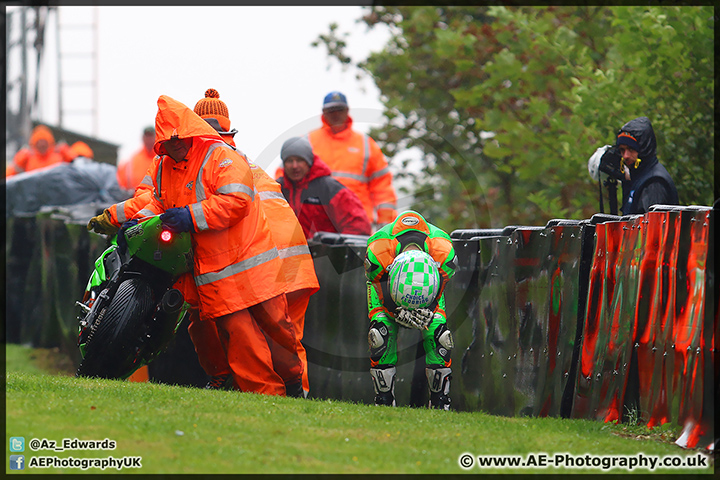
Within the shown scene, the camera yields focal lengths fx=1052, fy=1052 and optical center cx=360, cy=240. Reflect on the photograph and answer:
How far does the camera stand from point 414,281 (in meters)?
7.80

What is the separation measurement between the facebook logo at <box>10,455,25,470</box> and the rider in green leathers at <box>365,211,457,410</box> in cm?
357

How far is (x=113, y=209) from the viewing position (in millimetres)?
8820

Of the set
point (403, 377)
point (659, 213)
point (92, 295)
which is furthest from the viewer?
point (403, 377)

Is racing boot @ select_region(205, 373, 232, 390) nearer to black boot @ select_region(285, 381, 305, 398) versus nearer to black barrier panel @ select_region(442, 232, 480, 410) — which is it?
black boot @ select_region(285, 381, 305, 398)

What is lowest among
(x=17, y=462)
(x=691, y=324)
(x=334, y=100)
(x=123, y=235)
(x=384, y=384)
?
(x=384, y=384)

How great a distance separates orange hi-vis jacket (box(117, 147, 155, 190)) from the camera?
19.1 m

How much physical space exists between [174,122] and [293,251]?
1.74 metres

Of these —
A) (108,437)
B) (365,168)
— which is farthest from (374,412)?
(365,168)

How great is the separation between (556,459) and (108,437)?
7.64 ft

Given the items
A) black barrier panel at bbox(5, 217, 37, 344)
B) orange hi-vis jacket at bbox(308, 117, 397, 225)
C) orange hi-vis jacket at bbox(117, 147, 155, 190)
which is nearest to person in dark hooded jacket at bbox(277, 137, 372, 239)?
orange hi-vis jacket at bbox(308, 117, 397, 225)

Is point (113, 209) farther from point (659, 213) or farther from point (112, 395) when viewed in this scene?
point (659, 213)

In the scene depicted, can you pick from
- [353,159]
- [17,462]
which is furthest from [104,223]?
[353,159]

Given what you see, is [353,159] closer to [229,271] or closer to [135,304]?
[229,271]

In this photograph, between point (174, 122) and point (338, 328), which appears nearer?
point (174, 122)
